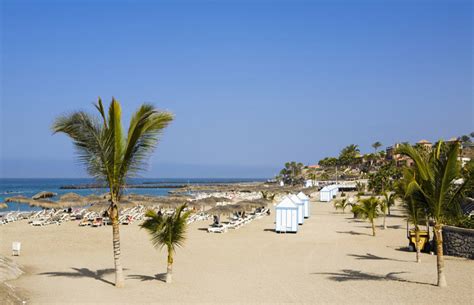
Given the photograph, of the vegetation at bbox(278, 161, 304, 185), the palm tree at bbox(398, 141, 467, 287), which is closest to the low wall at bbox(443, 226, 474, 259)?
the palm tree at bbox(398, 141, 467, 287)

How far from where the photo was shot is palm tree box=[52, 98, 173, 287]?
916cm

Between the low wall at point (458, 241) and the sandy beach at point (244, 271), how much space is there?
21.7 inches

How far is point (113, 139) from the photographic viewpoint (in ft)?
30.1

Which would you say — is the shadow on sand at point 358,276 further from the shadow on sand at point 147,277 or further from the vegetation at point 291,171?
the vegetation at point 291,171

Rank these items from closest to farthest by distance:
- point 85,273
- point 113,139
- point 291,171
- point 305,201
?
point 113,139, point 85,273, point 305,201, point 291,171

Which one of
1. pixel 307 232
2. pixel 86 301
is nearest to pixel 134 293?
pixel 86 301

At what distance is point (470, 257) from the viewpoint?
13.2 metres

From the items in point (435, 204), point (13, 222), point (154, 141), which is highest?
point (154, 141)

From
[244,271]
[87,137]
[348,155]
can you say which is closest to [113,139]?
[87,137]

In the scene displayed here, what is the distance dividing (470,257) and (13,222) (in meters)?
25.4

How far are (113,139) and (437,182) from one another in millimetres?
6832

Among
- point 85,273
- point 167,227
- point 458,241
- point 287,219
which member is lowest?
point 85,273

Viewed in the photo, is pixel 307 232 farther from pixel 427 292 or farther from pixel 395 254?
pixel 427 292

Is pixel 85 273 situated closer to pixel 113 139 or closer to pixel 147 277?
pixel 147 277
